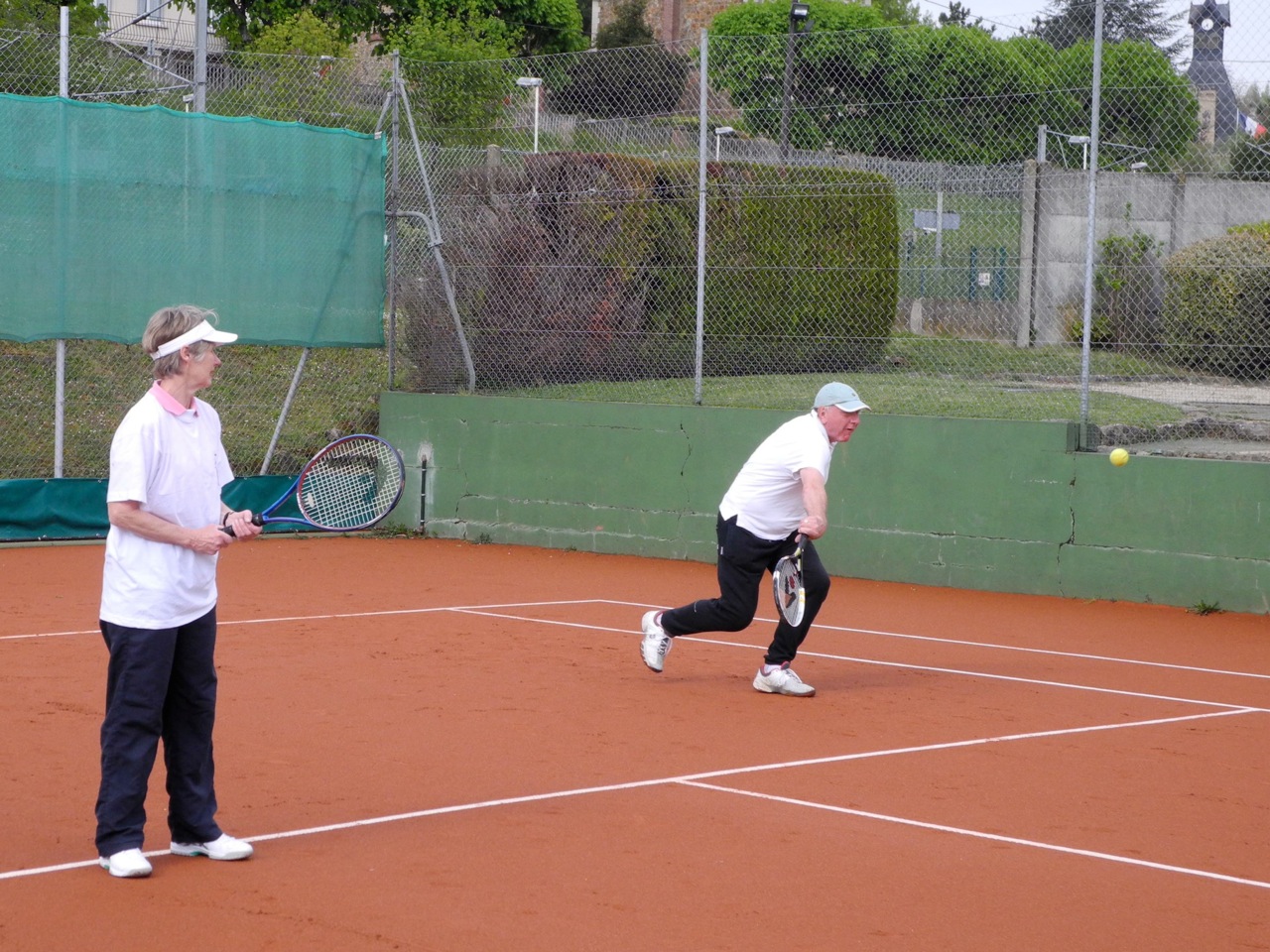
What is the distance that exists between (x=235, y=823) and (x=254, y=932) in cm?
101

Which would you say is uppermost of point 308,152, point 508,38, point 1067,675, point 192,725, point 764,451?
point 508,38

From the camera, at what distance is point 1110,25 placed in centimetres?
1095

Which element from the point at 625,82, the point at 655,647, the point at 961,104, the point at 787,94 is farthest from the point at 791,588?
the point at 625,82

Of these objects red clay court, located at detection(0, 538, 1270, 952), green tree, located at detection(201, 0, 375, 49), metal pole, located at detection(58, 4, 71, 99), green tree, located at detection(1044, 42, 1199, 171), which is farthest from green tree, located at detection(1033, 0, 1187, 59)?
green tree, located at detection(201, 0, 375, 49)

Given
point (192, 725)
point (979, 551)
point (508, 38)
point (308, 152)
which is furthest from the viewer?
point (508, 38)

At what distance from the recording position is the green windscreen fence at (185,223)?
1224cm

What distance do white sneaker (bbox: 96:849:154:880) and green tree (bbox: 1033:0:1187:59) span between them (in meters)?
7.97

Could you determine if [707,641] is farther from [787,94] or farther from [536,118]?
[536,118]

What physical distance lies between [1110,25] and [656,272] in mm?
3690

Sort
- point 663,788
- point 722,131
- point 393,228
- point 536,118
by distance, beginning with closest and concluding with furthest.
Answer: point 663,788, point 722,131, point 536,118, point 393,228

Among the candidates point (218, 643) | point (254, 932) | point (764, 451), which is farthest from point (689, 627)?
point (254, 932)

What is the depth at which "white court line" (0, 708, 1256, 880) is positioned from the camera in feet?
15.2

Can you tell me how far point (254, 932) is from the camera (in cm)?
385

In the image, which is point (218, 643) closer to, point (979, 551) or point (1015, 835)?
point (1015, 835)
